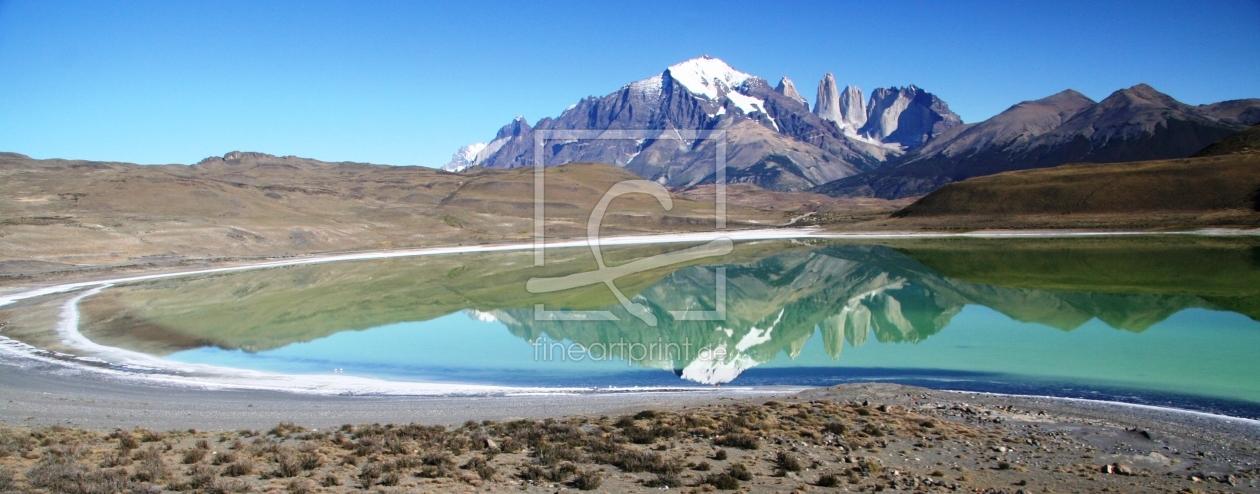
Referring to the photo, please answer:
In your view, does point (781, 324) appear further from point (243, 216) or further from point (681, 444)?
point (243, 216)

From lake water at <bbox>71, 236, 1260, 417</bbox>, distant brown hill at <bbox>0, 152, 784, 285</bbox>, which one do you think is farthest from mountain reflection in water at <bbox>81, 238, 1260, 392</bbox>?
distant brown hill at <bbox>0, 152, 784, 285</bbox>

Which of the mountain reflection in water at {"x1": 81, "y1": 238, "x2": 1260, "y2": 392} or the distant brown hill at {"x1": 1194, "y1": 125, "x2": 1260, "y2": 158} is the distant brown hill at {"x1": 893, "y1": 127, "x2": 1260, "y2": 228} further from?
the mountain reflection in water at {"x1": 81, "y1": 238, "x2": 1260, "y2": 392}

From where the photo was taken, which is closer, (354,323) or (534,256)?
(354,323)

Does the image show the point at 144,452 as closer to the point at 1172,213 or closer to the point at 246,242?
the point at 246,242

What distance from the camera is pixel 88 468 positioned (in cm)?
1079

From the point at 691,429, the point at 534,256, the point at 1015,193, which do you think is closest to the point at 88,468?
the point at 691,429

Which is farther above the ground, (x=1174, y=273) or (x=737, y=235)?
(x=737, y=235)

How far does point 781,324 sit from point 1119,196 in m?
73.5

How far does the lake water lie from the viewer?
21047 millimetres

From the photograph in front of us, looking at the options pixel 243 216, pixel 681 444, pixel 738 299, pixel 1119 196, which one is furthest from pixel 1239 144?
pixel 243 216

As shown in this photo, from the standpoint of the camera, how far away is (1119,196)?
84.8 meters

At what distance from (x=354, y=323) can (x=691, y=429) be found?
27.7 meters

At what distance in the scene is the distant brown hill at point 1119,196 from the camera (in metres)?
75.1

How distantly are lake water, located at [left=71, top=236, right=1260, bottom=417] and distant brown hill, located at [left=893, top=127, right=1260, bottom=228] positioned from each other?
17886 mm
